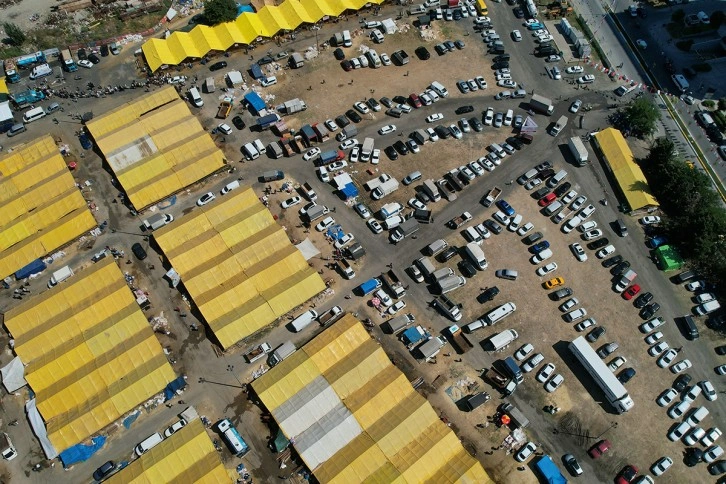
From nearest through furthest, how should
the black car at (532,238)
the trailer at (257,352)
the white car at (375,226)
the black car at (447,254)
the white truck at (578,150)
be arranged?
the trailer at (257,352), the black car at (447,254), the black car at (532,238), the white car at (375,226), the white truck at (578,150)

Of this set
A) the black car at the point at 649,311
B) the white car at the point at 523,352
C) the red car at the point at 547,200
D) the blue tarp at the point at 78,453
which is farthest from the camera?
the red car at the point at 547,200

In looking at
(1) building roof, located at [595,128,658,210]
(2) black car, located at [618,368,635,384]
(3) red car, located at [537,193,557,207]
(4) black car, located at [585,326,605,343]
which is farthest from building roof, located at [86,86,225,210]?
(2) black car, located at [618,368,635,384]

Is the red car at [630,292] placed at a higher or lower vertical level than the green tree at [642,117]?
lower

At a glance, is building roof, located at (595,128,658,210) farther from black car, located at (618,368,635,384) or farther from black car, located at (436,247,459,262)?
black car, located at (436,247,459,262)

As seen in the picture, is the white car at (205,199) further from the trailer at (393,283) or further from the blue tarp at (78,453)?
the blue tarp at (78,453)

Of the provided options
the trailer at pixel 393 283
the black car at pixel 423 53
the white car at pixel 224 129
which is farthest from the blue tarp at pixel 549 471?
the black car at pixel 423 53

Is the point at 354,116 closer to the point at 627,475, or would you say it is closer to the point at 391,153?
the point at 391,153

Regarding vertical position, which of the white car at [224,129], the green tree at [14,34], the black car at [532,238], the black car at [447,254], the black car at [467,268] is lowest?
the black car at [532,238]
